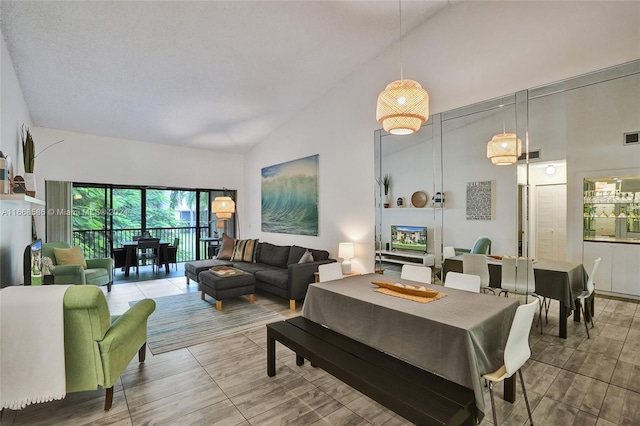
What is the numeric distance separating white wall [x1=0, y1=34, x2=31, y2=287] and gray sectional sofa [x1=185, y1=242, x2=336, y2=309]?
8.06 ft

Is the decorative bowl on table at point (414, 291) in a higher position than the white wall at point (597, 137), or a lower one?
lower

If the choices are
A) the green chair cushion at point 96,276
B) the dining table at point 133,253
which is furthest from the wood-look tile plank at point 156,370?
the dining table at point 133,253

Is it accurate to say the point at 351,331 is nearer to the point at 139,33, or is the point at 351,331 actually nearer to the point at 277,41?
the point at 277,41

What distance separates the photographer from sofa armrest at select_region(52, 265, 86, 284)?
4570 millimetres

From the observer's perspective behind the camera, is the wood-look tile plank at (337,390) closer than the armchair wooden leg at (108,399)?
No

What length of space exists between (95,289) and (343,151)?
4277mm

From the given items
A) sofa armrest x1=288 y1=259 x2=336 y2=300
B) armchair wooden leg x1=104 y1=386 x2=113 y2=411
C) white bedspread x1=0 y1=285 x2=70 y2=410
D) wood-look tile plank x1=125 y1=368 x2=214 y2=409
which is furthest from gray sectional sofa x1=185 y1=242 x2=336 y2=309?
white bedspread x1=0 y1=285 x2=70 y2=410

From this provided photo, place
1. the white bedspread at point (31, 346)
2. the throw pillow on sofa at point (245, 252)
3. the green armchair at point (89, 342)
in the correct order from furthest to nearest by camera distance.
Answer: the throw pillow on sofa at point (245, 252) < the green armchair at point (89, 342) < the white bedspread at point (31, 346)

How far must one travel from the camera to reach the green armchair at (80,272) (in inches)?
181

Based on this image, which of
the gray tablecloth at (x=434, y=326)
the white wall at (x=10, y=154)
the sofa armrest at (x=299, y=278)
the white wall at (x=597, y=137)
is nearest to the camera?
the gray tablecloth at (x=434, y=326)

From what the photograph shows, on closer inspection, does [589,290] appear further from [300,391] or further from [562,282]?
[300,391]

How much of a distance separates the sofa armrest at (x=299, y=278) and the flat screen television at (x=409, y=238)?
137 centimetres

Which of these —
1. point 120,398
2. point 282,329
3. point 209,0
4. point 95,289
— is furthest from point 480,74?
point 120,398

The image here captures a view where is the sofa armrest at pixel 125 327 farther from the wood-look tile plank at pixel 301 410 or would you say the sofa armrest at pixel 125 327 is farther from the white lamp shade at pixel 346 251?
the white lamp shade at pixel 346 251
